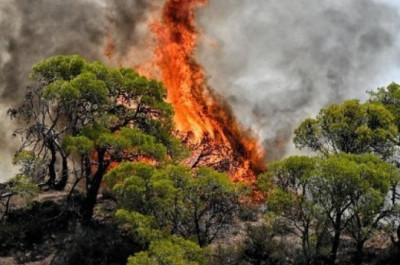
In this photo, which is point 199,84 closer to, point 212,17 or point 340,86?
point 212,17

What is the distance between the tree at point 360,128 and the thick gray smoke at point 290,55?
15043 millimetres

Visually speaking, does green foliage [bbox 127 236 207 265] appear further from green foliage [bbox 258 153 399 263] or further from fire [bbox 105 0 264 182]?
fire [bbox 105 0 264 182]

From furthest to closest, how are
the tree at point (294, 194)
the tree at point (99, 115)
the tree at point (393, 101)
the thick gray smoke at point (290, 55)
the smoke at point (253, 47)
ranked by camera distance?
the thick gray smoke at point (290, 55) → the smoke at point (253, 47) → the tree at point (393, 101) → the tree at point (99, 115) → the tree at point (294, 194)

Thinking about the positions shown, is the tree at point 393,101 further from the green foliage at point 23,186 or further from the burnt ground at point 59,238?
the green foliage at point 23,186

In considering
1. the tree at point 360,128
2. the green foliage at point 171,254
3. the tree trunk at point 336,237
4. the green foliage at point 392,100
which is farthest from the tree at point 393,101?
the green foliage at point 171,254

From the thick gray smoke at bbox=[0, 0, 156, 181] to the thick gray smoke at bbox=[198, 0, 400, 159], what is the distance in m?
9.04

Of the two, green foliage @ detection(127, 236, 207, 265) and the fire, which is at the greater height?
the fire

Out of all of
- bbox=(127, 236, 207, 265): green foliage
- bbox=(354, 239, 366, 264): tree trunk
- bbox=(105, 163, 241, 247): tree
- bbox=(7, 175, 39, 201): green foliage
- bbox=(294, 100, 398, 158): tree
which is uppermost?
bbox=(294, 100, 398, 158): tree

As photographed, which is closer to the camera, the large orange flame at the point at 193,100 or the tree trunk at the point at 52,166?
the tree trunk at the point at 52,166

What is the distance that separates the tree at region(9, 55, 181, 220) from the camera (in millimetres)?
37781

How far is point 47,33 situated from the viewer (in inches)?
2224

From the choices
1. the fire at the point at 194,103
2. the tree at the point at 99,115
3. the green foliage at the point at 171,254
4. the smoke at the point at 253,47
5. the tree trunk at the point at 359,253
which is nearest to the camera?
the green foliage at the point at 171,254

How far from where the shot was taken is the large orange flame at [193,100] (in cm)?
5391

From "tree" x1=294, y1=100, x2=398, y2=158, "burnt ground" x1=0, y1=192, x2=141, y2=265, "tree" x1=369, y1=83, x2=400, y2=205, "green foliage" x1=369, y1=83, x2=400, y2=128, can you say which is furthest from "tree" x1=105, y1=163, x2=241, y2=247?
"green foliage" x1=369, y1=83, x2=400, y2=128
